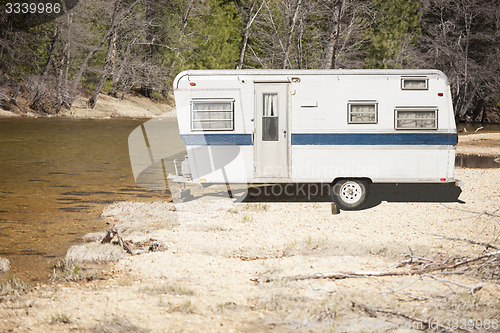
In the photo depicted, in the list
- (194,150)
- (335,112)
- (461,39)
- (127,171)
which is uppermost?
(461,39)

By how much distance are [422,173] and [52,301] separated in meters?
7.97

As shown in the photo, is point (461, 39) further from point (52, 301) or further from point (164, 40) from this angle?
point (52, 301)

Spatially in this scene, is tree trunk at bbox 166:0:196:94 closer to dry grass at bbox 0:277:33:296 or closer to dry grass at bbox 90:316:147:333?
dry grass at bbox 0:277:33:296

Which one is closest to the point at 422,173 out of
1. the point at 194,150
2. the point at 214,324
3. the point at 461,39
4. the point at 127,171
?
the point at 194,150

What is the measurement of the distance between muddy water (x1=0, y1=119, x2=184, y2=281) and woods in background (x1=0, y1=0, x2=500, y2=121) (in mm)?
12508

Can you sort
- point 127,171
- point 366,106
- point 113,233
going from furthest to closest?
point 127,171 < point 366,106 < point 113,233

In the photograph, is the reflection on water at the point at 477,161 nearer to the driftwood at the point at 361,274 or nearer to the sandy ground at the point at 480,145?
the sandy ground at the point at 480,145

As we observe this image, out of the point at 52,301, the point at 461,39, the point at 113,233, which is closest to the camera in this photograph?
the point at 52,301

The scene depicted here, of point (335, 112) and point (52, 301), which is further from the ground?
point (335, 112)

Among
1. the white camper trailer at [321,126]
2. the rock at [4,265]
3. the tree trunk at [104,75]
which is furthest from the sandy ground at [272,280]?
the tree trunk at [104,75]

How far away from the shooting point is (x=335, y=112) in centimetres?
1185

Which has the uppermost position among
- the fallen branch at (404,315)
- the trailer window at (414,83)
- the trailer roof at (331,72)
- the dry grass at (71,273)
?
the trailer roof at (331,72)

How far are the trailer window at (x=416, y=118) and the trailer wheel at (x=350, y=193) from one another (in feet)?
4.64

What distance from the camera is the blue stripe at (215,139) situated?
12047 millimetres
